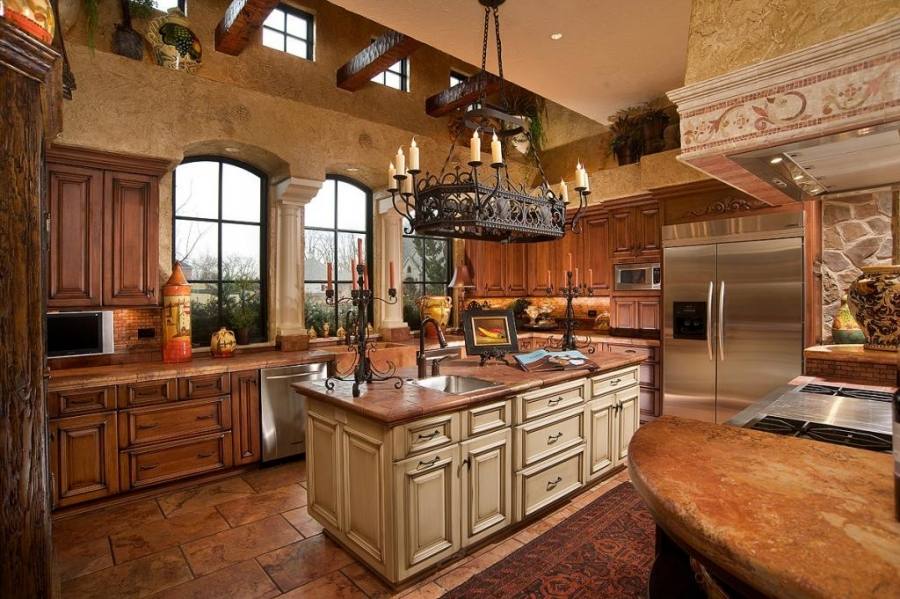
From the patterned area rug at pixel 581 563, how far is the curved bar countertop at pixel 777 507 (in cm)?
137

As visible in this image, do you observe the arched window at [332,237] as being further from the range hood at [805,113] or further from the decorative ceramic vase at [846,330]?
the decorative ceramic vase at [846,330]

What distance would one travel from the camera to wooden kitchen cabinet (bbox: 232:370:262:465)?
3.85 meters

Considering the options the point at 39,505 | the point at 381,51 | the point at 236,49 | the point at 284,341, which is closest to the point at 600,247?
the point at 381,51

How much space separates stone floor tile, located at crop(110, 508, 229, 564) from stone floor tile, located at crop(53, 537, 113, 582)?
0.05 m

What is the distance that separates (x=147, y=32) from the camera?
3.95m

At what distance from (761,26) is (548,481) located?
8.47 feet

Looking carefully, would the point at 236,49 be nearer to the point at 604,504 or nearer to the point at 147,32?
the point at 147,32

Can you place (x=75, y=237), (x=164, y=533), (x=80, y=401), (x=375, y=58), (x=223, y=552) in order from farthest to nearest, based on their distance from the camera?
(x=375, y=58) → (x=75, y=237) → (x=80, y=401) → (x=164, y=533) → (x=223, y=552)

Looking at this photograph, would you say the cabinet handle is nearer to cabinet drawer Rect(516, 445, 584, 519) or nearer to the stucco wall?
cabinet drawer Rect(516, 445, 584, 519)

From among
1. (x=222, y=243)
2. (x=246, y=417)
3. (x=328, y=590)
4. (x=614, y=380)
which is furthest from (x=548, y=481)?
(x=222, y=243)

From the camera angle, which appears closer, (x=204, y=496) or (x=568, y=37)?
(x=204, y=496)

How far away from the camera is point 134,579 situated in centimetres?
245

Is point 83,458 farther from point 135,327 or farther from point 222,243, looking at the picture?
point 222,243

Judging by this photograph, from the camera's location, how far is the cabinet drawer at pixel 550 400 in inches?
110
